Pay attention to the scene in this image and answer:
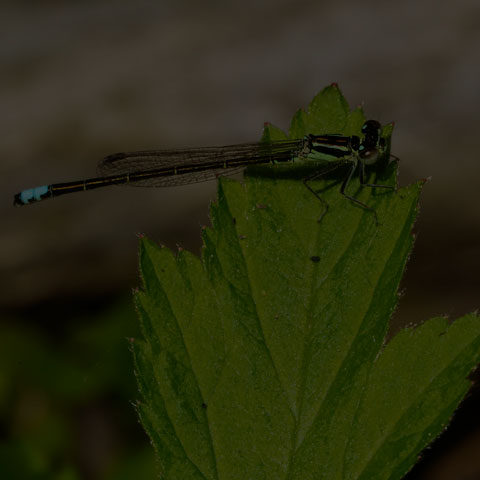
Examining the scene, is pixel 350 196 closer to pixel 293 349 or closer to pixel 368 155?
pixel 368 155

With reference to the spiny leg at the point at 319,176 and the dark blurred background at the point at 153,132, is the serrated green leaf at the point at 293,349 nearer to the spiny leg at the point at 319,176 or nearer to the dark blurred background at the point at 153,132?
the spiny leg at the point at 319,176

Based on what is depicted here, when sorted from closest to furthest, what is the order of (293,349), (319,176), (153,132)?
(293,349)
(319,176)
(153,132)

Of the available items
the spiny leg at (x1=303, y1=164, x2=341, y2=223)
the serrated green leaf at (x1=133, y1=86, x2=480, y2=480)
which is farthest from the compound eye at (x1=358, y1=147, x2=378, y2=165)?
the serrated green leaf at (x1=133, y1=86, x2=480, y2=480)

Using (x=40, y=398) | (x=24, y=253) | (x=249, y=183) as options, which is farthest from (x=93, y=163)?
(x=249, y=183)

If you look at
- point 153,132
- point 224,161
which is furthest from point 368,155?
point 153,132

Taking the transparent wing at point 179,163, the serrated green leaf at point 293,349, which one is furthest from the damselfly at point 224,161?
the serrated green leaf at point 293,349

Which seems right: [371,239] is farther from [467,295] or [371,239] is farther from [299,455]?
[467,295]
